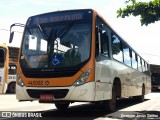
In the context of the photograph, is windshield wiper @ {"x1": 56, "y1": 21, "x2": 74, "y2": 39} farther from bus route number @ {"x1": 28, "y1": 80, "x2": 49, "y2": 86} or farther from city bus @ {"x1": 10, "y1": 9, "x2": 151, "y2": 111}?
bus route number @ {"x1": 28, "y1": 80, "x2": 49, "y2": 86}

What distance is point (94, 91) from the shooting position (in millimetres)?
8523

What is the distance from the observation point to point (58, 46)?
887 centimetres

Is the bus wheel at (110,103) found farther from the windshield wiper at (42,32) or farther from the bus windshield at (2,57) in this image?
the bus windshield at (2,57)

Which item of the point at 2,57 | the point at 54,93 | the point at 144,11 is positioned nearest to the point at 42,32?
the point at 54,93

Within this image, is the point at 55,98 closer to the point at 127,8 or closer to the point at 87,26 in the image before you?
the point at 87,26

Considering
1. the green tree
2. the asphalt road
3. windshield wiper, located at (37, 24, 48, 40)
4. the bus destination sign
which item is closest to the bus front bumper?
the asphalt road

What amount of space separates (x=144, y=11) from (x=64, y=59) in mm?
7434

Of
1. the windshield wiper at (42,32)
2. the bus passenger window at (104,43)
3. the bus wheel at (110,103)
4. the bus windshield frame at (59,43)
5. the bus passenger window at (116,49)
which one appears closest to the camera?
the bus windshield frame at (59,43)

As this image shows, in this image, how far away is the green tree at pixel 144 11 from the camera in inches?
564

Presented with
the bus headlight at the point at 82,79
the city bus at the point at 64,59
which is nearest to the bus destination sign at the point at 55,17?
the city bus at the point at 64,59

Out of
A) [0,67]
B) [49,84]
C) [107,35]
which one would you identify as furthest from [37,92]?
[0,67]

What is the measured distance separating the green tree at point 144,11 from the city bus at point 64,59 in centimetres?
489

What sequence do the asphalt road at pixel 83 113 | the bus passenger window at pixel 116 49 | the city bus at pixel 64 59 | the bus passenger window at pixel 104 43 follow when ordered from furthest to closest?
1. the bus passenger window at pixel 116 49
2. the bus passenger window at pixel 104 43
3. the asphalt road at pixel 83 113
4. the city bus at pixel 64 59

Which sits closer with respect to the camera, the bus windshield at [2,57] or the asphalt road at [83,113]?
the asphalt road at [83,113]
